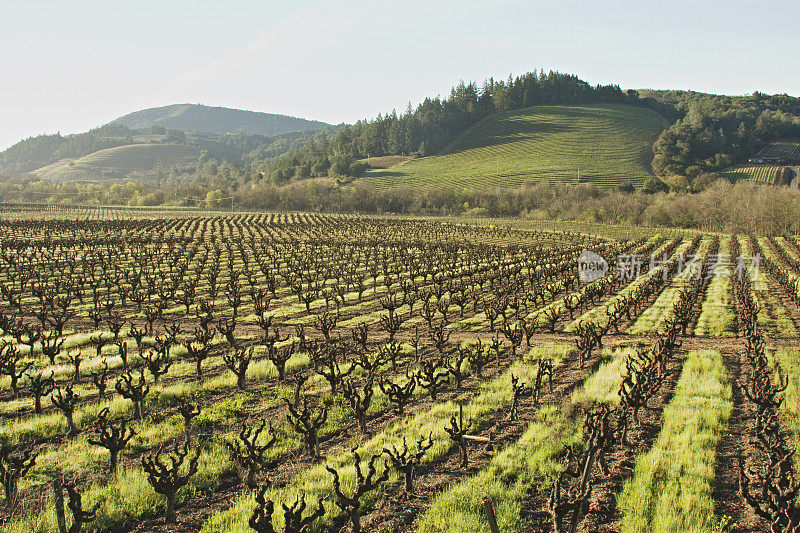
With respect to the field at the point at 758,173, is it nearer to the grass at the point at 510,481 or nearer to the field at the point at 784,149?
the field at the point at 784,149

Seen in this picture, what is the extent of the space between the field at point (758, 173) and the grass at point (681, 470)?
119 meters

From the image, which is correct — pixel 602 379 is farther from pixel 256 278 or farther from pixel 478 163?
pixel 478 163

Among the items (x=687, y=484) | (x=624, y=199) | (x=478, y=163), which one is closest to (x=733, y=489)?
(x=687, y=484)

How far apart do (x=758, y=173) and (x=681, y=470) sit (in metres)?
132

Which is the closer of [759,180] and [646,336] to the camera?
[646,336]

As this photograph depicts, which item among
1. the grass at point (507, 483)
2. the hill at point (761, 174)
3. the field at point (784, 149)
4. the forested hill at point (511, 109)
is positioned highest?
the forested hill at point (511, 109)

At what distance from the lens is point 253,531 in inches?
291

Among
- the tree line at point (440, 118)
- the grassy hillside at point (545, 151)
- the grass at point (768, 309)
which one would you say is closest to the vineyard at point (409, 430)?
the grass at point (768, 309)

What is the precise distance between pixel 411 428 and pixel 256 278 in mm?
27287

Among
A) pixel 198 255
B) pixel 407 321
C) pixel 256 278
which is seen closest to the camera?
pixel 407 321

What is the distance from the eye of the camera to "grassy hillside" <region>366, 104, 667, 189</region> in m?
122

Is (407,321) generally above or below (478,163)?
below

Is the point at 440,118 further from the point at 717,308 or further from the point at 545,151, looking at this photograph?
the point at 717,308

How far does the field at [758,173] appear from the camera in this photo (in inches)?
4237
